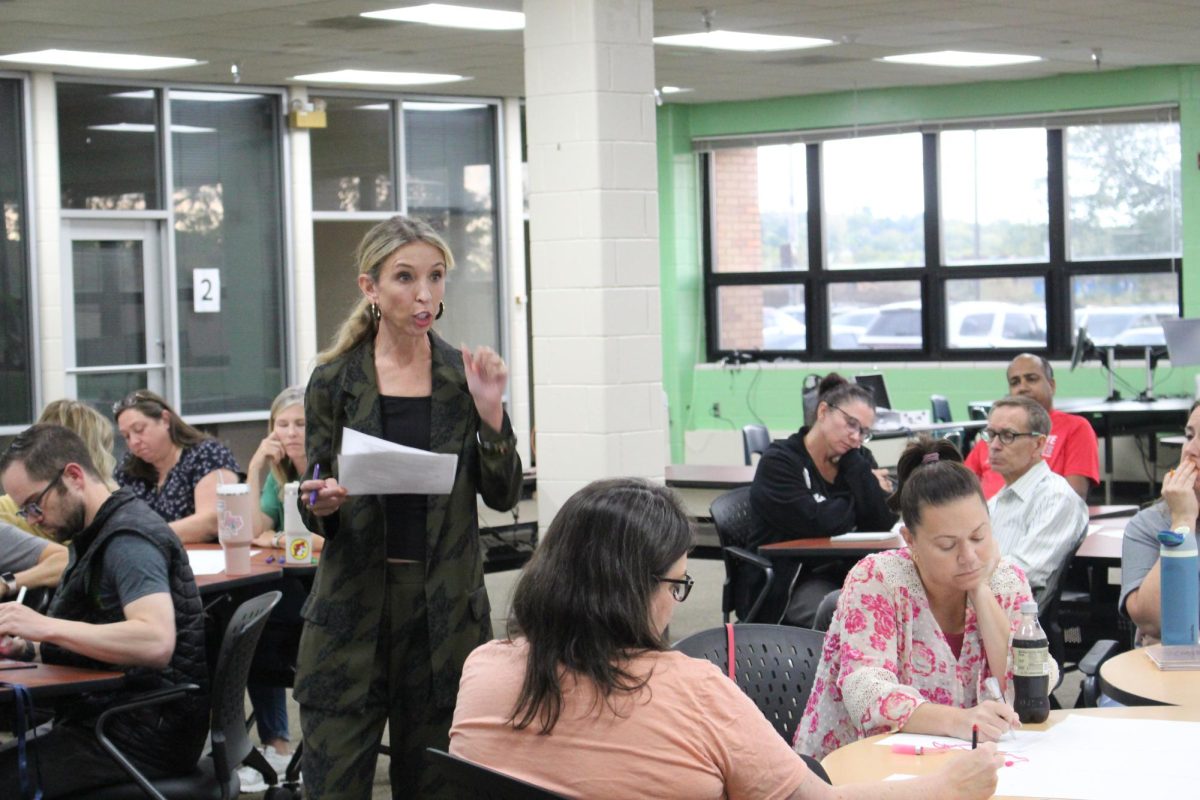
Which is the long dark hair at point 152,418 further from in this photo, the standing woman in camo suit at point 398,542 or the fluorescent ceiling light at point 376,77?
the fluorescent ceiling light at point 376,77

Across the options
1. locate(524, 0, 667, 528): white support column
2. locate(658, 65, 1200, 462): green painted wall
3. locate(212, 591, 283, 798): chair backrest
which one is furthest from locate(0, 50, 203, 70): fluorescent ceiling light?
locate(212, 591, 283, 798): chair backrest

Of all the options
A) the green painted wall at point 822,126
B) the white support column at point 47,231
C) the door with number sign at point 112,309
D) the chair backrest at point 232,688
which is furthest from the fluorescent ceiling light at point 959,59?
the chair backrest at point 232,688

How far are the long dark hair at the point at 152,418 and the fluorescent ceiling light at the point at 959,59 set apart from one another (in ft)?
22.2

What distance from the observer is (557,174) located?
6559 millimetres

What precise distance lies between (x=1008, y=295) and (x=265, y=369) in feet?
19.4

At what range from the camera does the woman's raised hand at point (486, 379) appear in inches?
125

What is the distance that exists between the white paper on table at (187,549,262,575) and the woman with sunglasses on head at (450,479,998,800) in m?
2.92

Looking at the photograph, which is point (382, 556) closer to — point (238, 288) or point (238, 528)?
point (238, 528)

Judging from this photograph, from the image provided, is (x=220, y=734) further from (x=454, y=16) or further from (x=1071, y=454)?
(x=454, y=16)

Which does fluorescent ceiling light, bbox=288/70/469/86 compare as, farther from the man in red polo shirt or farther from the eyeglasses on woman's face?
the eyeglasses on woman's face

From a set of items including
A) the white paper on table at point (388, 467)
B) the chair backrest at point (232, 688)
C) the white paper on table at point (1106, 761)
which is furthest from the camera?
the chair backrest at point (232, 688)

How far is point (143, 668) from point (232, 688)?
0.22 meters

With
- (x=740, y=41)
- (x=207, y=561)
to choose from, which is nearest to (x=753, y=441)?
(x=740, y=41)

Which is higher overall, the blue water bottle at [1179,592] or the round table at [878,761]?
the blue water bottle at [1179,592]
